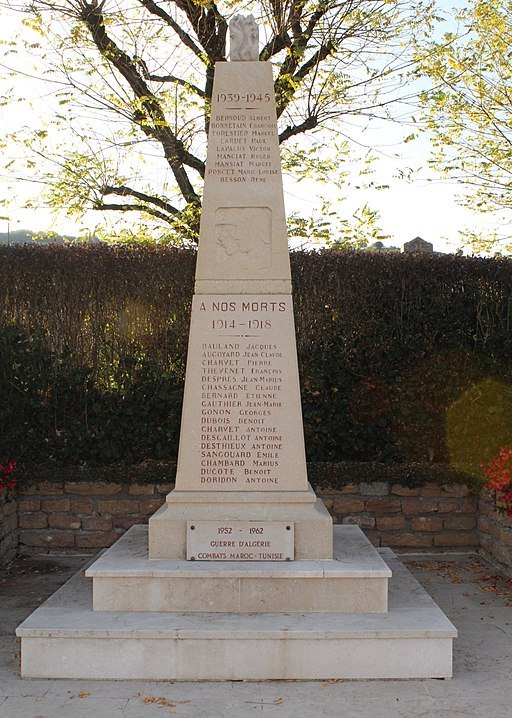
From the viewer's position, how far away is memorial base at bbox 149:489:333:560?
5.21m

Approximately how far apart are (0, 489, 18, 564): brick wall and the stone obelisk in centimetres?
266

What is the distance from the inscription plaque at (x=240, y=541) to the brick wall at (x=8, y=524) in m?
2.81

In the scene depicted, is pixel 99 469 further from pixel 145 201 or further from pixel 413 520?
pixel 145 201

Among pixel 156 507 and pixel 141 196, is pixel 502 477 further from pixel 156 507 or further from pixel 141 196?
pixel 141 196

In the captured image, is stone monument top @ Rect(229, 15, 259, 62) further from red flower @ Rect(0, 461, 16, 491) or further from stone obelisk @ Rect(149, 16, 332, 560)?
red flower @ Rect(0, 461, 16, 491)

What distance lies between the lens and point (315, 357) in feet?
25.8

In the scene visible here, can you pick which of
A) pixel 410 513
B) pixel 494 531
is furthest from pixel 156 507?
pixel 494 531

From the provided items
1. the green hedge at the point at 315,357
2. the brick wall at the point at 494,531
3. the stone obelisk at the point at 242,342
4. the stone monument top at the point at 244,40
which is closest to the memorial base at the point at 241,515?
the stone obelisk at the point at 242,342

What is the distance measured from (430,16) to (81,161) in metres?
4.67

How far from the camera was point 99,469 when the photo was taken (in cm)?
773

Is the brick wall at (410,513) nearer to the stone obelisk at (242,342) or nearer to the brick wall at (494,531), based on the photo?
the brick wall at (494,531)

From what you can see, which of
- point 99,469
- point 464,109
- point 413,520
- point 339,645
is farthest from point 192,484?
point 464,109

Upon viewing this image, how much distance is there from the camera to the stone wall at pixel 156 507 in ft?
25.3

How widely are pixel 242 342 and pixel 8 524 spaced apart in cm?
342
